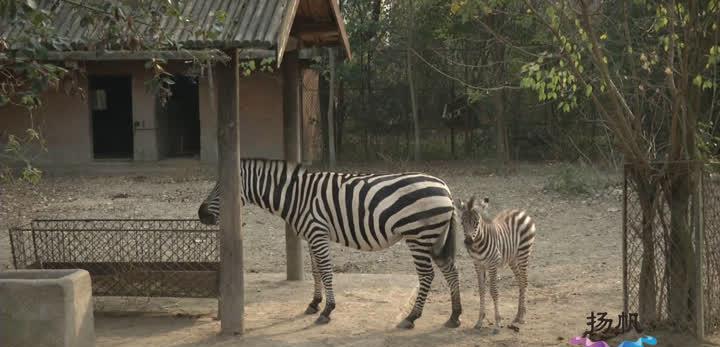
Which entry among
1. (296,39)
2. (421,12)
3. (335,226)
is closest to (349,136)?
(421,12)

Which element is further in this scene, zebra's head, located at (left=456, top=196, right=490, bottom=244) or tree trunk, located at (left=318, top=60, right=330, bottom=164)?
tree trunk, located at (left=318, top=60, right=330, bottom=164)

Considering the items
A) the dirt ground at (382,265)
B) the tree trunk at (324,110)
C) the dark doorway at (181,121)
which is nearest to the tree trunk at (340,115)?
the tree trunk at (324,110)

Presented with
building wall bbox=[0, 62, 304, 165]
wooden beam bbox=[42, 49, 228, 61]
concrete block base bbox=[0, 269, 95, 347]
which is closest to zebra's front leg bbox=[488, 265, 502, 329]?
wooden beam bbox=[42, 49, 228, 61]

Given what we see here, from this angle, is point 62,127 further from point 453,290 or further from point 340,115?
point 453,290

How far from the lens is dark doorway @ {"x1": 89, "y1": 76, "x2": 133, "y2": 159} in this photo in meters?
23.7

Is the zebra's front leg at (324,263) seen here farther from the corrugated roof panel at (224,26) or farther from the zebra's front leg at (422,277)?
the corrugated roof panel at (224,26)

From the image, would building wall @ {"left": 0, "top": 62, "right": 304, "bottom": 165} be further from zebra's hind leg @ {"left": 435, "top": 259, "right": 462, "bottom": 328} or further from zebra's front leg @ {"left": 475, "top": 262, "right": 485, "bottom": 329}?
zebra's front leg @ {"left": 475, "top": 262, "right": 485, "bottom": 329}

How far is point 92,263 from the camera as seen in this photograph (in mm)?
7645

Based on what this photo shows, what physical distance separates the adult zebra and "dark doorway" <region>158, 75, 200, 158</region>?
12.9 metres

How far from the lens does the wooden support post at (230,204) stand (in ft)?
21.8

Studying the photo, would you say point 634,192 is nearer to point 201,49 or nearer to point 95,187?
point 201,49

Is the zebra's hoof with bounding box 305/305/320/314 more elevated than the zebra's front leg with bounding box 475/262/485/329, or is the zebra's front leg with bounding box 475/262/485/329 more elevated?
the zebra's front leg with bounding box 475/262/485/329

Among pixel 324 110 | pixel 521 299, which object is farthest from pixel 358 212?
pixel 324 110

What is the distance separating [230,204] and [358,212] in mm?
1264
